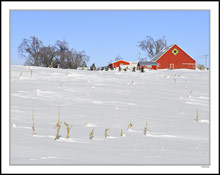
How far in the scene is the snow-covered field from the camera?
9.26 ft

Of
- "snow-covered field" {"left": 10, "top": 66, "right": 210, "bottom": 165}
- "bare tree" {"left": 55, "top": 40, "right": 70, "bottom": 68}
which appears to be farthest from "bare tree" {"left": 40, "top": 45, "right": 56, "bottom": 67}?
"snow-covered field" {"left": 10, "top": 66, "right": 210, "bottom": 165}

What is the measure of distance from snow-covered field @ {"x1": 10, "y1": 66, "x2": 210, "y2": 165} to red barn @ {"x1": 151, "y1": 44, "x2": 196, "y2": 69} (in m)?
40.6

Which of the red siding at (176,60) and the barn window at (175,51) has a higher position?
the barn window at (175,51)

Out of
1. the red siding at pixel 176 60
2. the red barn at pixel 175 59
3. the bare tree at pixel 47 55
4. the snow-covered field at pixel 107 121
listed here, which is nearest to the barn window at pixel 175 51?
the red barn at pixel 175 59

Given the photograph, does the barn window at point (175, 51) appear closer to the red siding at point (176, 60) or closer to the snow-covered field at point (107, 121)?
the red siding at point (176, 60)

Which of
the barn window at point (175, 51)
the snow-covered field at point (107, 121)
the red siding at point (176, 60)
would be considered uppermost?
the barn window at point (175, 51)

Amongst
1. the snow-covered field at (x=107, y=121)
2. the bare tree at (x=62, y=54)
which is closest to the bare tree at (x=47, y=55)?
the bare tree at (x=62, y=54)

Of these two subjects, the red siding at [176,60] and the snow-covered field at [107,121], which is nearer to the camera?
the snow-covered field at [107,121]

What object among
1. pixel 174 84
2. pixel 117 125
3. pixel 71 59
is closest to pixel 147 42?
pixel 71 59

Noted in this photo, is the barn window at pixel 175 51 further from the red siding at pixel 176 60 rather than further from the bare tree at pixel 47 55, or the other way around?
the bare tree at pixel 47 55

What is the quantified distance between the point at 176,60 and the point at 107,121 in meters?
45.2

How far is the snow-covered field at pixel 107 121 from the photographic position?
9.26 feet

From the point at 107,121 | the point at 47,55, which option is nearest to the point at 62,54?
the point at 47,55

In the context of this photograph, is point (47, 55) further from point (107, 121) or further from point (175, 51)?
point (107, 121)
